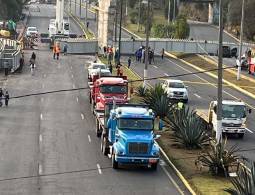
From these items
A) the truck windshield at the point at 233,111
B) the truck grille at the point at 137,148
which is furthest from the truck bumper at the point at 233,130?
the truck grille at the point at 137,148

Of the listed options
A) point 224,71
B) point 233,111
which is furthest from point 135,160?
point 224,71

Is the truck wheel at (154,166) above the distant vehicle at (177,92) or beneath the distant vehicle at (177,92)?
beneath

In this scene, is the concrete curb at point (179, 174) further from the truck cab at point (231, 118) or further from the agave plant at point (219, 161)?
the truck cab at point (231, 118)

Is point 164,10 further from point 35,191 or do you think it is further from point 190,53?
point 35,191

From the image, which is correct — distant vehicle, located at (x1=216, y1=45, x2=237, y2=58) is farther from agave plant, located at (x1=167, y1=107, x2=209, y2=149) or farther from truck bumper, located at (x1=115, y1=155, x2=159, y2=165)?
truck bumper, located at (x1=115, y1=155, x2=159, y2=165)

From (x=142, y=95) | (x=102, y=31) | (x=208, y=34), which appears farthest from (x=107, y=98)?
(x=208, y=34)

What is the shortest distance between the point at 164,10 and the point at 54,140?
12769 centimetres

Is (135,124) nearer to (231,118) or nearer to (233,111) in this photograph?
(231,118)

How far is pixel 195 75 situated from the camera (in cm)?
7281

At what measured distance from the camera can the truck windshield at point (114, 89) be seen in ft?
135

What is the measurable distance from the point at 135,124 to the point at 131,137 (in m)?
0.90

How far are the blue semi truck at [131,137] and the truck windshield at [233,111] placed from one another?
896cm

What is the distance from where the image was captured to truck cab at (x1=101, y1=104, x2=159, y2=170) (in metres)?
28.6

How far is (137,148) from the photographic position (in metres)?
28.7
